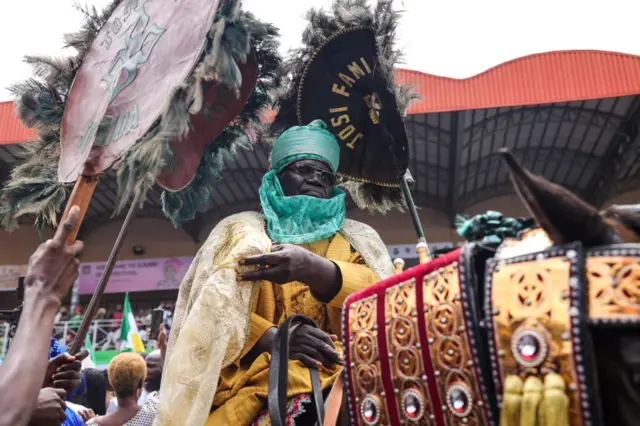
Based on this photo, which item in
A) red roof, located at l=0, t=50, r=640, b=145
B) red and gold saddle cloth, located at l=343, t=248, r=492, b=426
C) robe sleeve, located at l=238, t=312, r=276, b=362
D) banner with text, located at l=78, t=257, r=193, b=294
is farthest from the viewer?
banner with text, located at l=78, t=257, r=193, b=294

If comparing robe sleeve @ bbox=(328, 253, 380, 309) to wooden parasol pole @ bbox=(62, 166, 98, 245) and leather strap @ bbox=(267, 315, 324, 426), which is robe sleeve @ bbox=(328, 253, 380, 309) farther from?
wooden parasol pole @ bbox=(62, 166, 98, 245)

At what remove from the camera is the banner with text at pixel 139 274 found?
64.7 ft

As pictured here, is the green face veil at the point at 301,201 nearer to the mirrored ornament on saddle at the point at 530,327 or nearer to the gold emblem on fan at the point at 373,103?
the gold emblem on fan at the point at 373,103

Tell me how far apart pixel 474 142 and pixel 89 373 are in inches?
490

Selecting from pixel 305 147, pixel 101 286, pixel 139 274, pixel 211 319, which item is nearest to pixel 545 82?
pixel 305 147

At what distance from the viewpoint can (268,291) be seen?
7.60ft

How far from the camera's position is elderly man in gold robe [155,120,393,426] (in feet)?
6.46

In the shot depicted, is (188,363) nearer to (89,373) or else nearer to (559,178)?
(89,373)

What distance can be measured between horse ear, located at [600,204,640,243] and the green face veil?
1.38 meters

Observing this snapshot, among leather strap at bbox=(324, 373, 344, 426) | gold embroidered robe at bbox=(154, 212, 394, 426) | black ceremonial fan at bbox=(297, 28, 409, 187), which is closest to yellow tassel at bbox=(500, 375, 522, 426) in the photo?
leather strap at bbox=(324, 373, 344, 426)

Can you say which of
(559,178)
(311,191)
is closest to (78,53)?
(311,191)

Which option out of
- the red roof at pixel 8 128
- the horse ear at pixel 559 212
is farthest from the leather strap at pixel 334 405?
the red roof at pixel 8 128

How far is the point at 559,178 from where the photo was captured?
18.9 m

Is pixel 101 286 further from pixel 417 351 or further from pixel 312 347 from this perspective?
pixel 417 351
